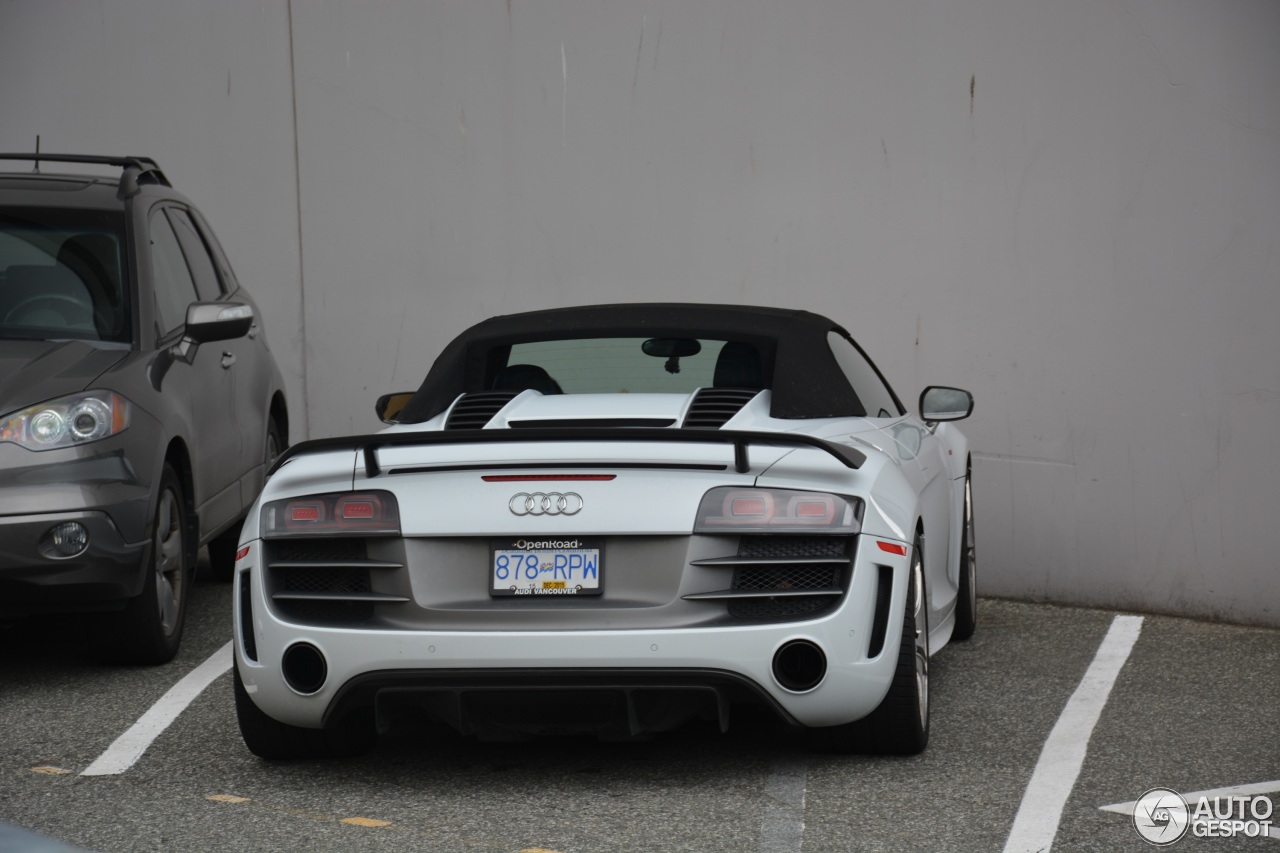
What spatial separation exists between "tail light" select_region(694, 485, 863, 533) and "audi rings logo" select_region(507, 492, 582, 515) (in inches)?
13.1

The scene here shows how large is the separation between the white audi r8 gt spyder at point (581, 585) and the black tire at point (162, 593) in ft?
4.72

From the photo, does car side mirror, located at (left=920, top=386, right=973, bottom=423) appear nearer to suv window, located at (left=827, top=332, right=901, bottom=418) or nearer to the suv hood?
suv window, located at (left=827, top=332, right=901, bottom=418)

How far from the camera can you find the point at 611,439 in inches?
188

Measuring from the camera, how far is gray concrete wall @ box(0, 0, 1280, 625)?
777 centimetres

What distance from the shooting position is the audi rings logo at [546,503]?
186 inches

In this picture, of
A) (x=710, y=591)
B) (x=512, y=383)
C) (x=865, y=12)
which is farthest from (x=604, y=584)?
(x=865, y=12)

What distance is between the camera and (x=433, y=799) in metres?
4.84

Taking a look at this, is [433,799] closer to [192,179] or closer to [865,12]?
[865,12]

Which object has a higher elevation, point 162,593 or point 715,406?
point 715,406

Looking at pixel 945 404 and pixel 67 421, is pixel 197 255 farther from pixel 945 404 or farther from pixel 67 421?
pixel 945 404

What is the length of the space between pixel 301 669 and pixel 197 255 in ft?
11.7

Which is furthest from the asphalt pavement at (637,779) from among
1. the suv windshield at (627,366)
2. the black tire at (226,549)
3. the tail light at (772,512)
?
the black tire at (226,549)

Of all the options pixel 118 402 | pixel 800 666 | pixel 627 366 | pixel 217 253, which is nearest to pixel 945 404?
pixel 627 366

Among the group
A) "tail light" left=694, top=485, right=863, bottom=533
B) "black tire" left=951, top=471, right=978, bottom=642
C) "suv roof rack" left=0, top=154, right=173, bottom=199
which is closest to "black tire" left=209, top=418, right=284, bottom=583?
"suv roof rack" left=0, top=154, right=173, bottom=199
